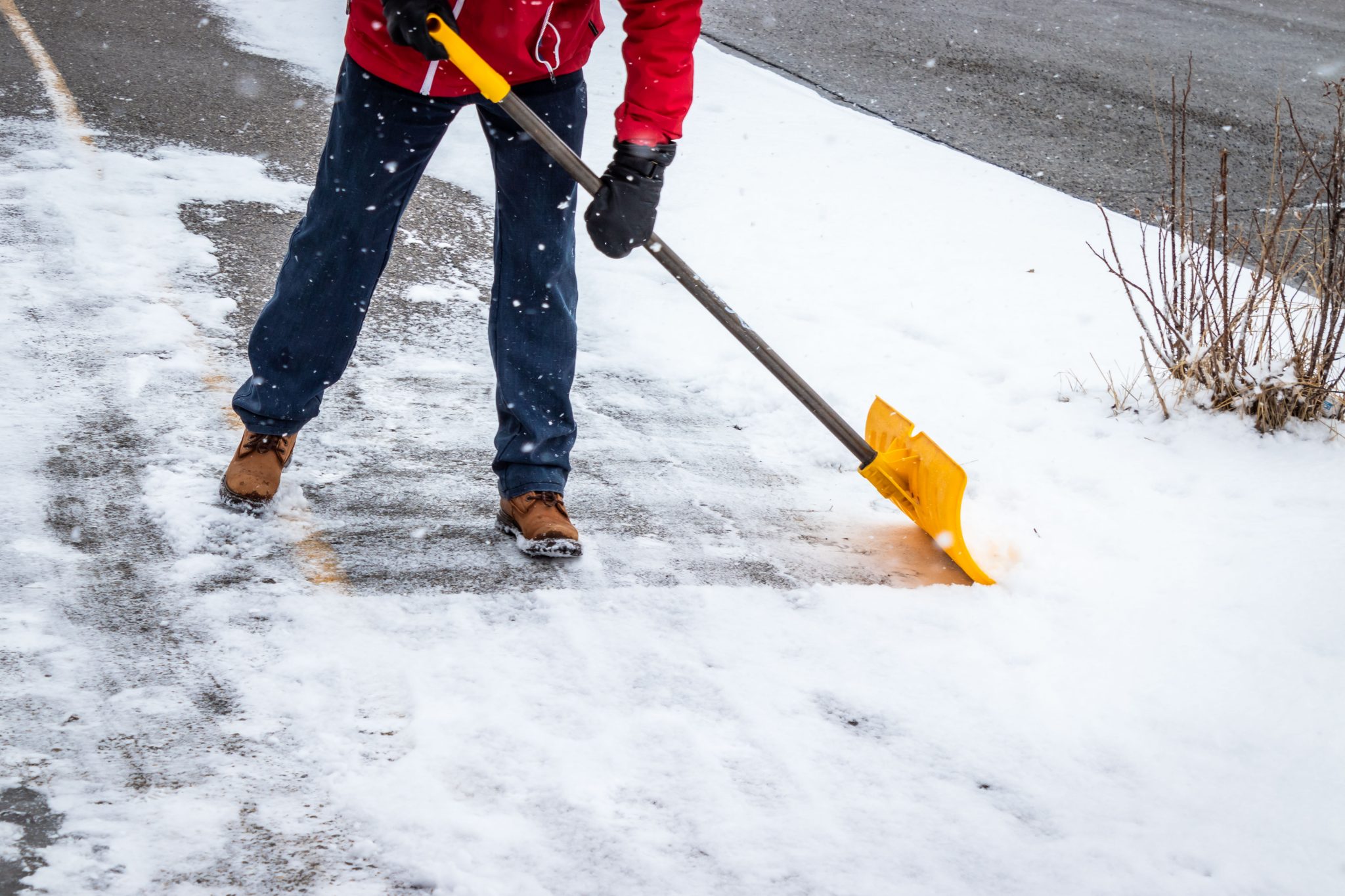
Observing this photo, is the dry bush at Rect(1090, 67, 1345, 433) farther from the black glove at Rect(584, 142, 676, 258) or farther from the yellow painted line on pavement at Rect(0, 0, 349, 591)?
the yellow painted line on pavement at Rect(0, 0, 349, 591)

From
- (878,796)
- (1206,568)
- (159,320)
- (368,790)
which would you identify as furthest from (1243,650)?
(159,320)

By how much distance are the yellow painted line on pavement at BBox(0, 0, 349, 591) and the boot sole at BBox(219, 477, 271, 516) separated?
0.23 feet

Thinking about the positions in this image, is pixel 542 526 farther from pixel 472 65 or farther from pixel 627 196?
pixel 472 65

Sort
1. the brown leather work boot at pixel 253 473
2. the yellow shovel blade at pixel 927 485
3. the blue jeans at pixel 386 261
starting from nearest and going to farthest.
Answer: the blue jeans at pixel 386 261, the brown leather work boot at pixel 253 473, the yellow shovel blade at pixel 927 485

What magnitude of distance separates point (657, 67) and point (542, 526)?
3.39ft

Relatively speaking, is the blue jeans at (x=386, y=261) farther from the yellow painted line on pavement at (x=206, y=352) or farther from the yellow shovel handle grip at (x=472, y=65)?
the yellow painted line on pavement at (x=206, y=352)

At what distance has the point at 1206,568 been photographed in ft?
8.75

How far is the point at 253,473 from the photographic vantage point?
2402mm

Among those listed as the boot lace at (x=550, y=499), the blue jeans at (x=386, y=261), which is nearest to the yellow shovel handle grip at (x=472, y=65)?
the blue jeans at (x=386, y=261)

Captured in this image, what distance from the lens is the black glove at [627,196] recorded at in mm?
2252

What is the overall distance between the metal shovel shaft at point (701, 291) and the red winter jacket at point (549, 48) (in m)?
0.11

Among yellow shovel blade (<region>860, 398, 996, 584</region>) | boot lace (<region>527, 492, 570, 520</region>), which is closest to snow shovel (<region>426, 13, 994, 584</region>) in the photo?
yellow shovel blade (<region>860, 398, 996, 584</region>)

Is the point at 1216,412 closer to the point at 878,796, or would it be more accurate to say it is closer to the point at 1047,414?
the point at 1047,414

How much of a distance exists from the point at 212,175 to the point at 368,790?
11.2ft
